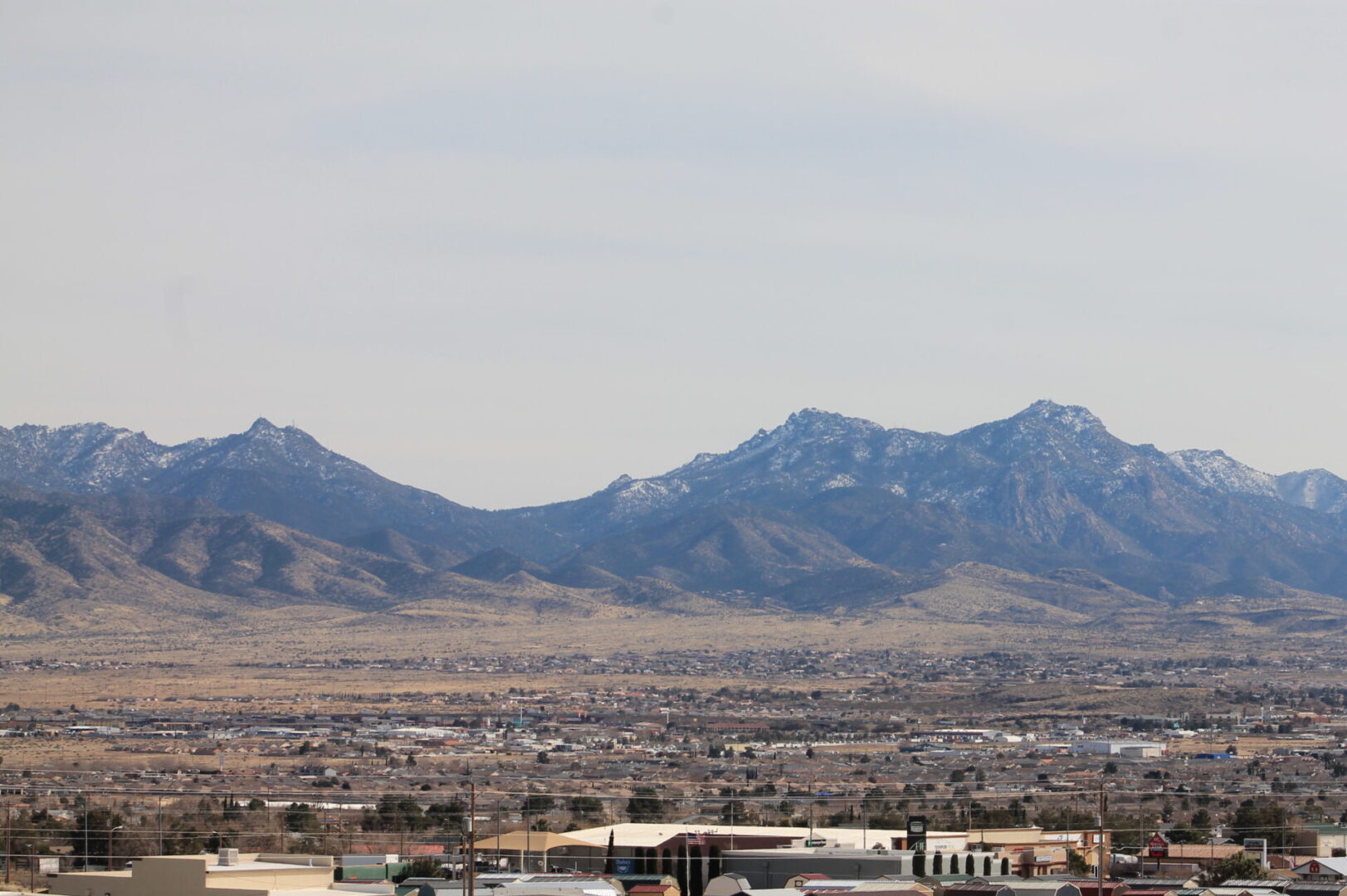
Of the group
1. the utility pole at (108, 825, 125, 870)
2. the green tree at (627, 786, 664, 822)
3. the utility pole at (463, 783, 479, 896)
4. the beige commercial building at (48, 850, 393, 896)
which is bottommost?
the green tree at (627, 786, 664, 822)

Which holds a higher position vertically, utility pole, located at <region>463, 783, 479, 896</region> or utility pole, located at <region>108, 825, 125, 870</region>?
utility pole, located at <region>463, 783, 479, 896</region>

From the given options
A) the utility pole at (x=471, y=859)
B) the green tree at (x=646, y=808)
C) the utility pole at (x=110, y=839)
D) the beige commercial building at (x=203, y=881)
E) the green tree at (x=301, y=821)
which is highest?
the utility pole at (x=471, y=859)

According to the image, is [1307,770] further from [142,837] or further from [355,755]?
[142,837]

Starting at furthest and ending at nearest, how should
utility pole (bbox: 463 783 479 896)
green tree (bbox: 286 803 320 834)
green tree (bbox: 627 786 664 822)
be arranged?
green tree (bbox: 627 786 664 822) → green tree (bbox: 286 803 320 834) → utility pole (bbox: 463 783 479 896)

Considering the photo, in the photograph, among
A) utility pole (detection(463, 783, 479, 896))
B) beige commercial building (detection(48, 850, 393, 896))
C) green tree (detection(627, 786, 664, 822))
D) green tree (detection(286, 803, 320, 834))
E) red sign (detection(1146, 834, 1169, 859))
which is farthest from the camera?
green tree (detection(627, 786, 664, 822))

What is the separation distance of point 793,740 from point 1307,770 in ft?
136

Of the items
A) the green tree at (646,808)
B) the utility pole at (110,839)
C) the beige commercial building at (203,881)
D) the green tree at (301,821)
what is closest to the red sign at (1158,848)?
the beige commercial building at (203,881)

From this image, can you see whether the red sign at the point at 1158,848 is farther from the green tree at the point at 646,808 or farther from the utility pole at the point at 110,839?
the utility pole at the point at 110,839

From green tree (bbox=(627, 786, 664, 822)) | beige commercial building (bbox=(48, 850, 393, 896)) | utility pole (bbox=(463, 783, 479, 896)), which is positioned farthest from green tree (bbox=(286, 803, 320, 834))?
utility pole (bbox=(463, 783, 479, 896))

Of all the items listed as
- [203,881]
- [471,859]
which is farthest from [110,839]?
[471,859]

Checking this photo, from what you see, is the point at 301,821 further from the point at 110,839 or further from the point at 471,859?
the point at 471,859

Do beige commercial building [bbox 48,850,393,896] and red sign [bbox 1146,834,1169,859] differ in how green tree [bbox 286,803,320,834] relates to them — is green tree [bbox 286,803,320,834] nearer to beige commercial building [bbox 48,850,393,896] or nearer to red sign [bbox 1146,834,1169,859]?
beige commercial building [bbox 48,850,393,896]

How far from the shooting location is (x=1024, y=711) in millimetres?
189750

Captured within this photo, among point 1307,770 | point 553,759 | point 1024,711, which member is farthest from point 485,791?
point 1024,711
